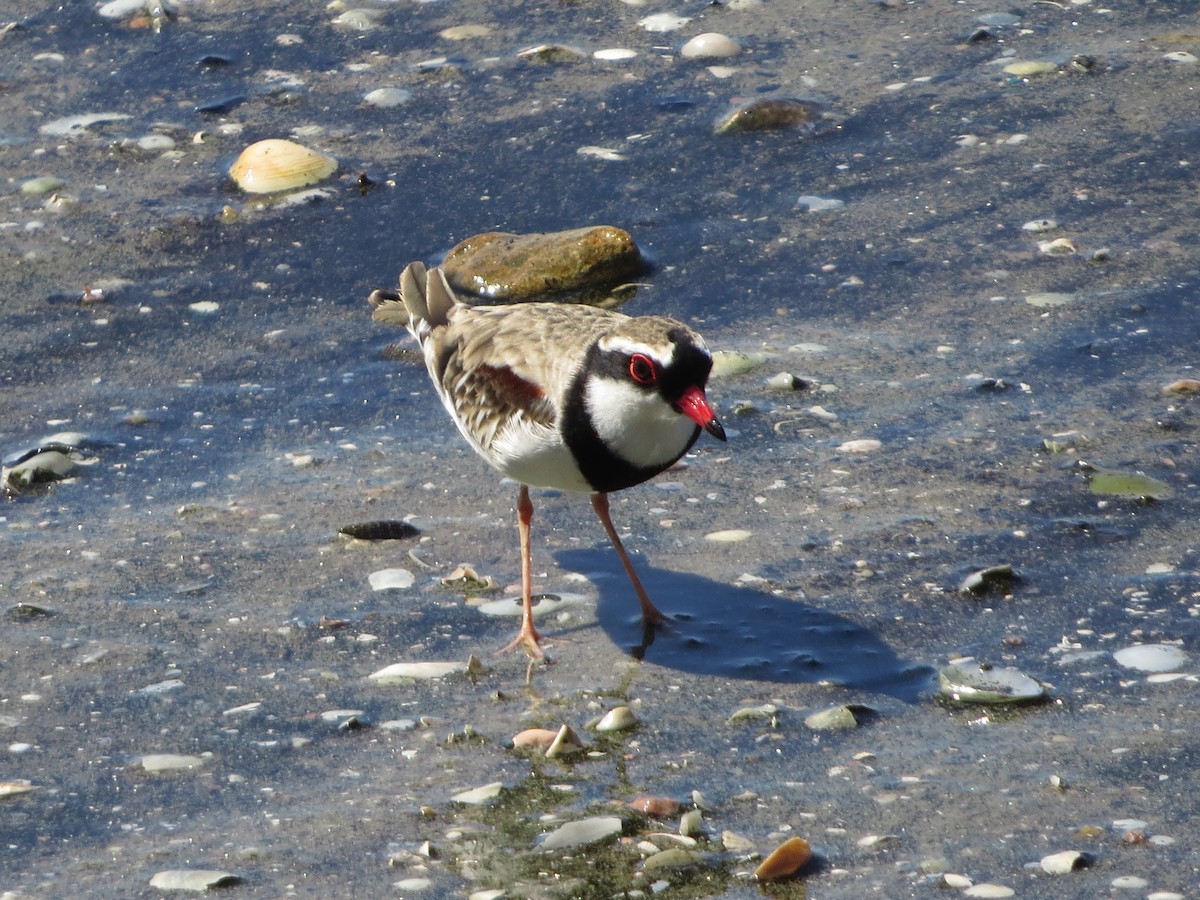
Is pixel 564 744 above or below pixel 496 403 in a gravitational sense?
below

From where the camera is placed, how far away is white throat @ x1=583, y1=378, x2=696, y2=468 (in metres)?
4.93

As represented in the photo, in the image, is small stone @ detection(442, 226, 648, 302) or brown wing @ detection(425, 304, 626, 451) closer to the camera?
brown wing @ detection(425, 304, 626, 451)

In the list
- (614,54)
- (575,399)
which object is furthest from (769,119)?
(575,399)

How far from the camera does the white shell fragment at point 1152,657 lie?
189 inches

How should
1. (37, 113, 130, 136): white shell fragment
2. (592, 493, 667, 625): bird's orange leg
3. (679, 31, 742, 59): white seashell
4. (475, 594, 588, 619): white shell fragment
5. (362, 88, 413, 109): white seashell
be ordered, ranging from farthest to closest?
(679, 31, 742, 59): white seashell
(362, 88, 413, 109): white seashell
(37, 113, 130, 136): white shell fragment
(475, 594, 588, 619): white shell fragment
(592, 493, 667, 625): bird's orange leg

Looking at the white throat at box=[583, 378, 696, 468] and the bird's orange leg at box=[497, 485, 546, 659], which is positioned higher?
the white throat at box=[583, 378, 696, 468]

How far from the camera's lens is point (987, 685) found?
187 inches

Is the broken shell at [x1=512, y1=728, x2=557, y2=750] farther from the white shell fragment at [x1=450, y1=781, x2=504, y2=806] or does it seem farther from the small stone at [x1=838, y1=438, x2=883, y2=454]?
the small stone at [x1=838, y1=438, x2=883, y2=454]

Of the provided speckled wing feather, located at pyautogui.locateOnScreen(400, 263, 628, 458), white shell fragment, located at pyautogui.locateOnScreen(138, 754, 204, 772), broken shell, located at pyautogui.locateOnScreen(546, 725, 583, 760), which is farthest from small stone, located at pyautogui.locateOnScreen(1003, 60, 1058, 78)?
white shell fragment, located at pyautogui.locateOnScreen(138, 754, 204, 772)

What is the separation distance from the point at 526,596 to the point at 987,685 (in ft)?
5.12

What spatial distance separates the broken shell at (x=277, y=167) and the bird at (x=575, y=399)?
281 cm

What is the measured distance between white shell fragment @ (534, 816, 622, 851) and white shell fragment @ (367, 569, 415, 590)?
5.31 feet

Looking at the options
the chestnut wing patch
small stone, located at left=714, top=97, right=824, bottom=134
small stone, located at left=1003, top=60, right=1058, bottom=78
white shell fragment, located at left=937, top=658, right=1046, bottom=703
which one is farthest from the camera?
small stone, located at left=1003, top=60, right=1058, bottom=78

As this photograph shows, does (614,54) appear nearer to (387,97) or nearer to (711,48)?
(711,48)
